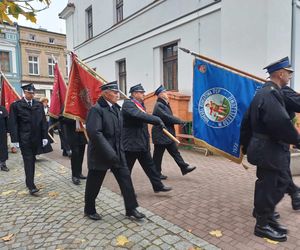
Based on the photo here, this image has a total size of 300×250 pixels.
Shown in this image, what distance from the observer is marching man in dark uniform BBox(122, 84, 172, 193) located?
181 inches

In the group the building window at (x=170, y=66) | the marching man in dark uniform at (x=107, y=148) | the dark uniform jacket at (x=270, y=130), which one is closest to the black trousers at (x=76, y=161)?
the marching man in dark uniform at (x=107, y=148)

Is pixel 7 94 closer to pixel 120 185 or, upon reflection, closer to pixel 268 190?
pixel 120 185

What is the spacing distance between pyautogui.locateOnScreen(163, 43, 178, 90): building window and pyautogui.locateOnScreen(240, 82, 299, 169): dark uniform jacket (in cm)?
785

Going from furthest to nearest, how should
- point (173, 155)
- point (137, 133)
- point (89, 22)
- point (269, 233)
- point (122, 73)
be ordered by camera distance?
point (89, 22) < point (122, 73) < point (173, 155) < point (137, 133) < point (269, 233)

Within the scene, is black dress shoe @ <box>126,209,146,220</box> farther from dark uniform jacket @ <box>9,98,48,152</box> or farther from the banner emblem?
dark uniform jacket @ <box>9,98,48,152</box>

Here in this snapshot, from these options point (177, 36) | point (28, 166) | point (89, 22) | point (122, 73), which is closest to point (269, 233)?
point (28, 166)

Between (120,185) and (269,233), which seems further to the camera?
(120,185)

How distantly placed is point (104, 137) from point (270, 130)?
1927 mm

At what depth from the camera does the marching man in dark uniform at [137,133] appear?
4.61 meters

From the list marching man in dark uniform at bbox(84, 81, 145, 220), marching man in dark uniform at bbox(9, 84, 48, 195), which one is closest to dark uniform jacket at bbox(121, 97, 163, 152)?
marching man in dark uniform at bbox(84, 81, 145, 220)

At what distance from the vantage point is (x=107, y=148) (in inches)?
147

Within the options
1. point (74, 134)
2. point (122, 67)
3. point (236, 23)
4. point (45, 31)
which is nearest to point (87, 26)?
point (122, 67)

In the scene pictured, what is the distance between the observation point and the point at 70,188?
18.4 ft

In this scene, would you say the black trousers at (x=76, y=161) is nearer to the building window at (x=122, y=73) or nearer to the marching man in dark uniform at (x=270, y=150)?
the marching man in dark uniform at (x=270, y=150)
